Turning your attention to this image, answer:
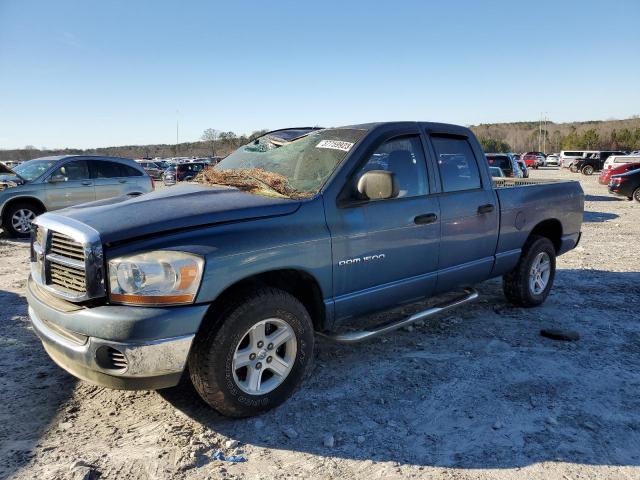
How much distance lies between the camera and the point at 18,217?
33.7ft

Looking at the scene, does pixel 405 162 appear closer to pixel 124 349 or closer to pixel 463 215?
pixel 463 215

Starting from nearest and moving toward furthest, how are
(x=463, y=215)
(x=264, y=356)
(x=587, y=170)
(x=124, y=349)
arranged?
(x=124, y=349)
(x=264, y=356)
(x=463, y=215)
(x=587, y=170)

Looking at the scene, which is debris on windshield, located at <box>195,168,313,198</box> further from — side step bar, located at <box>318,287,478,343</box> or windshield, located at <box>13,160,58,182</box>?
windshield, located at <box>13,160,58,182</box>

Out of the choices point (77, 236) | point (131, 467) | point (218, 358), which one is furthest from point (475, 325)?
point (77, 236)

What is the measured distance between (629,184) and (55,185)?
62.1ft

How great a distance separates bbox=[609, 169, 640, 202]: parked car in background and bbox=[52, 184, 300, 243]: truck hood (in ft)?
61.1

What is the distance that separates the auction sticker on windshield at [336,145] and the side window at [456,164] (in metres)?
0.97

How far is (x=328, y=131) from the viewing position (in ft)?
13.5

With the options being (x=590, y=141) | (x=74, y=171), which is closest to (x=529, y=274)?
(x=74, y=171)

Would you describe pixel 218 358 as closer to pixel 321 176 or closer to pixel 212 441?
pixel 212 441

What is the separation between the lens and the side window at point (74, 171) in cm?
1055

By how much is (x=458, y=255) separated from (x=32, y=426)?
3.52 m

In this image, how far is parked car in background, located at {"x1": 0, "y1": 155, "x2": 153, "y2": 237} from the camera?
10.1 metres

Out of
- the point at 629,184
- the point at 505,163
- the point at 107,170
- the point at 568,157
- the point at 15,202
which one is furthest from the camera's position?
the point at 568,157
